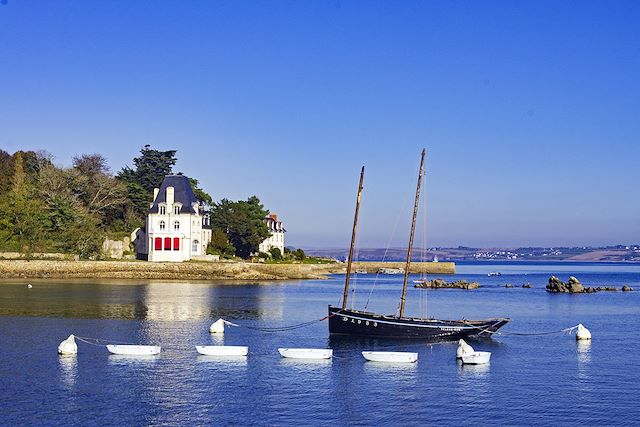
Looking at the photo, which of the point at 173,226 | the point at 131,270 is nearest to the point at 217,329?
the point at 131,270

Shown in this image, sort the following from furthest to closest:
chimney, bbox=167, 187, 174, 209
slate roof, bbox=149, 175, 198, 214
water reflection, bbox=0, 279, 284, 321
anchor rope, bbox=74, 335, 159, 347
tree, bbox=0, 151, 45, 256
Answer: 1. slate roof, bbox=149, 175, 198, 214
2. chimney, bbox=167, 187, 174, 209
3. tree, bbox=0, 151, 45, 256
4. water reflection, bbox=0, 279, 284, 321
5. anchor rope, bbox=74, 335, 159, 347

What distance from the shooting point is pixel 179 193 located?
114 meters

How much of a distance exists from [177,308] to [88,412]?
36.9 meters

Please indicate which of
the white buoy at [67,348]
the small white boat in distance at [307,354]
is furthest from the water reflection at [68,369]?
the small white boat in distance at [307,354]

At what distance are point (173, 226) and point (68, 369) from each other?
246ft

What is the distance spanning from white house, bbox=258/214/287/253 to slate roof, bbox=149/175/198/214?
28.0 meters

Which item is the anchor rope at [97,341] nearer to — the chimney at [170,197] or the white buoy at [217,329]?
the white buoy at [217,329]

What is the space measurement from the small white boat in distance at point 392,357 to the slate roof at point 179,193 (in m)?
75.5

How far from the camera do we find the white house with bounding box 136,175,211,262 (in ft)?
360

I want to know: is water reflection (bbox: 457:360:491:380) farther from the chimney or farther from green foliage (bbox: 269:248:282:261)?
green foliage (bbox: 269:248:282:261)

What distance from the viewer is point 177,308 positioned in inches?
2537

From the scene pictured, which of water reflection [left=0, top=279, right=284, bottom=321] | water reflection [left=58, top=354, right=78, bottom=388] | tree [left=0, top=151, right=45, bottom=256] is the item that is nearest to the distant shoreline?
water reflection [left=0, top=279, right=284, bottom=321]

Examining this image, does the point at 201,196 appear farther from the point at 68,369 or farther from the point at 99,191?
the point at 68,369

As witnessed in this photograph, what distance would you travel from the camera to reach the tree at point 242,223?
413 ft
